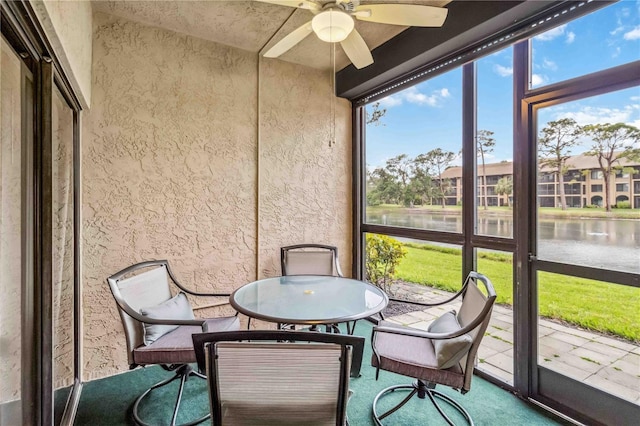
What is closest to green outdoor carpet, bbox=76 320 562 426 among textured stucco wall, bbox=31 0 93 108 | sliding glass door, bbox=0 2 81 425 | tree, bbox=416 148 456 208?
sliding glass door, bbox=0 2 81 425

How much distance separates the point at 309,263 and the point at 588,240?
2.18 metres

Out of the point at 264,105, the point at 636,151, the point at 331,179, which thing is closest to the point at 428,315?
the point at 331,179

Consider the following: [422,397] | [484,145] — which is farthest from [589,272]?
[422,397]

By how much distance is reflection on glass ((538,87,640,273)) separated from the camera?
1.80 meters

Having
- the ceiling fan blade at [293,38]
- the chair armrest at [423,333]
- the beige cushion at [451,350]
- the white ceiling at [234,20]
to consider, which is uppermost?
the white ceiling at [234,20]

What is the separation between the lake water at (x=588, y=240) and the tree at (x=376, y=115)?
1.66 meters

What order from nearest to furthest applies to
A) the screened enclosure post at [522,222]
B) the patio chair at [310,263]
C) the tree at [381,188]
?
the screened enclosure post at [522,222], the patio chair at [310,263], the tree at [381,188]

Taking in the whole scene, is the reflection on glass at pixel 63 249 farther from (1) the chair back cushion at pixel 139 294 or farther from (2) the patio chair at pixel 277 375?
(2) the patio chair at pixel 277 375

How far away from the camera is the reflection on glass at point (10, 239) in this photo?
3.68ft

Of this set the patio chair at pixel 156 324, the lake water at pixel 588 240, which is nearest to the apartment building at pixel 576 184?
the lake water at pixel 588 240

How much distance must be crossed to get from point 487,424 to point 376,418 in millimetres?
702

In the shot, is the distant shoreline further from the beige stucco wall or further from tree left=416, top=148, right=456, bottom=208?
the beige stucco wall

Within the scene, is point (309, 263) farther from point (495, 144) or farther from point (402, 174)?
point (495, 144)

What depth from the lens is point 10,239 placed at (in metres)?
1.21
